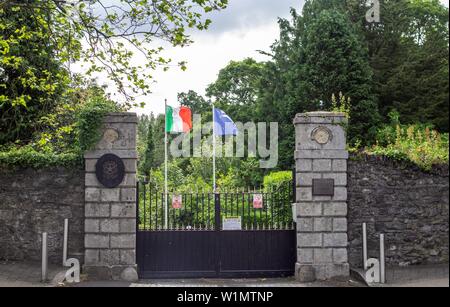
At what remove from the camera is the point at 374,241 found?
11.7 m

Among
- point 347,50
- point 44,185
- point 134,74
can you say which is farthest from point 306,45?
point 44,185

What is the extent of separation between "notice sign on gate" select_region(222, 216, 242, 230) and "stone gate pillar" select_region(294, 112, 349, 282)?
1319 mm

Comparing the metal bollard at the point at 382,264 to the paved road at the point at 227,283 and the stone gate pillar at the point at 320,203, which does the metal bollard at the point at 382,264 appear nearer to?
the paved road at the point at 227,283

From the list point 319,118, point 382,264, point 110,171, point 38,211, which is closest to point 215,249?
point 110,171

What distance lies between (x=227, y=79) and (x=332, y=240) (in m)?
36.1

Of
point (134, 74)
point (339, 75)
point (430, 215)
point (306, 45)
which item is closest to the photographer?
point (430, 215)

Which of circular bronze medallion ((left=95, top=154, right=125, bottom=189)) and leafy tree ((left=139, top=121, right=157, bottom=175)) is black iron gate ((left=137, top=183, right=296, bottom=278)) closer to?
circular bronze medallion ((left=95, top=154, right=125, bottom=189))

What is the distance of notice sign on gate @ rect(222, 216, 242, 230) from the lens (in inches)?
466

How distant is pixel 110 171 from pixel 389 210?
6096 millimetres

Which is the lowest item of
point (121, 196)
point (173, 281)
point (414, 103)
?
point (173, 281)

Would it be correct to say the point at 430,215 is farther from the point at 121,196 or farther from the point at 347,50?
the point at 347,50

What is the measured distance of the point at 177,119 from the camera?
1986 cm

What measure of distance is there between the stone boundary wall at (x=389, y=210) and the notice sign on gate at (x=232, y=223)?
2.42 meters

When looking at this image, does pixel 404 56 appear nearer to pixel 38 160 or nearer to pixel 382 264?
pixel 382 264
